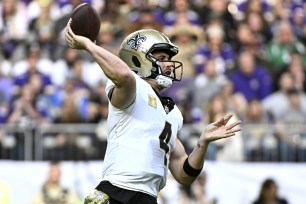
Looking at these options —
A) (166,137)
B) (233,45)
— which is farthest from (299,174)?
(166,137)

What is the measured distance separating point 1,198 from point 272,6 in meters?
5.58

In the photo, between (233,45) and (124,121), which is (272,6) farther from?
(124,121)

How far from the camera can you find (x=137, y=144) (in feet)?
21.8

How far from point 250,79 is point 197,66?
0.76 meters

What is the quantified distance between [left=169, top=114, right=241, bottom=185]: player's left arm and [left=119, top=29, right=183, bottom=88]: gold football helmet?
437mm

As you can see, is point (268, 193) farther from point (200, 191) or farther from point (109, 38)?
point (109, 38)

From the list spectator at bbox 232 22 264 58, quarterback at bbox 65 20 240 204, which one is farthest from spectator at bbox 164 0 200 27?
quarterback at bbox 65 20 240 204

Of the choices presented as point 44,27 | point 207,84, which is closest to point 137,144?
point 207,84

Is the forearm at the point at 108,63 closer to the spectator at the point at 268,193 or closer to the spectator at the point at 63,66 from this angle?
the spectator at the point at 268,193

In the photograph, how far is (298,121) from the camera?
12961mm

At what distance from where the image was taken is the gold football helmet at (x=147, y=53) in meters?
6.91

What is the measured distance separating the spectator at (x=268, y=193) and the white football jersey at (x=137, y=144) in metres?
5.87

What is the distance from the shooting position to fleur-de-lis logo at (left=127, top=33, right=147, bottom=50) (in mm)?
7000

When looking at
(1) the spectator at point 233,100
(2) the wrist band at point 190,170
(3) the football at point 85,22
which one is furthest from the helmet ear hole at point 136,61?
(1) the spectator at point 233,100
